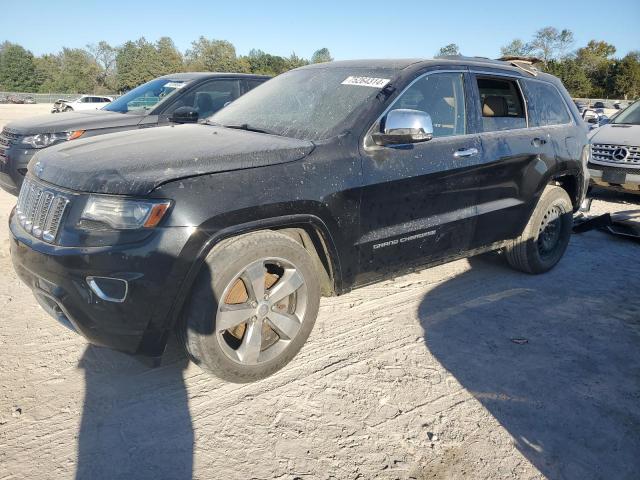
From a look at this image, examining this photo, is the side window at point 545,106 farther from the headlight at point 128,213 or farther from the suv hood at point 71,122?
the suv hood at point 71,122

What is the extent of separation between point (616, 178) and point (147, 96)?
277 inches

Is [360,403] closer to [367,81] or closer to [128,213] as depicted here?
[128,213]

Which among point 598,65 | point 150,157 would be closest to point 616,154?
point 150,157

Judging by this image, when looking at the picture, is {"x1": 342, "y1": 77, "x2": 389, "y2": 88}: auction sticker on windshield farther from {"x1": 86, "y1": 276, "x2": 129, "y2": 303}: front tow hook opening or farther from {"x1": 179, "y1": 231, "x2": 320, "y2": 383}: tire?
{"x1": 86, "y1": 276, "x2": 129, "y2": 303}: front tow hook opening

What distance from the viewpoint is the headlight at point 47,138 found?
550cm

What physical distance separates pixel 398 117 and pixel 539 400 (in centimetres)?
184

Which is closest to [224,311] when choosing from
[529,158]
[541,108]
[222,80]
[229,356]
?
[229,356]

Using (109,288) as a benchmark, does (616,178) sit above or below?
below

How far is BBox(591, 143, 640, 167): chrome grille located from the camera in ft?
25.4

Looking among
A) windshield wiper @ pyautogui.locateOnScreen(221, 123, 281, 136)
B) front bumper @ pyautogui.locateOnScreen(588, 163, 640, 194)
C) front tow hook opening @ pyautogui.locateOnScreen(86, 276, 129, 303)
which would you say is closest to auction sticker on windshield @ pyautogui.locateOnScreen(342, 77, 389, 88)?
windshield wiper @ pyautogui.locateOnScreen(221, 123, 281, 136)

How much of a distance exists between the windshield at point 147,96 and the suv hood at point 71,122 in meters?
0.33

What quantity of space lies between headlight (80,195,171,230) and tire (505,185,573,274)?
3307mm

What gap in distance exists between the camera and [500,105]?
13.9 ft

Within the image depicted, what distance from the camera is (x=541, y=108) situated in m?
4.59
